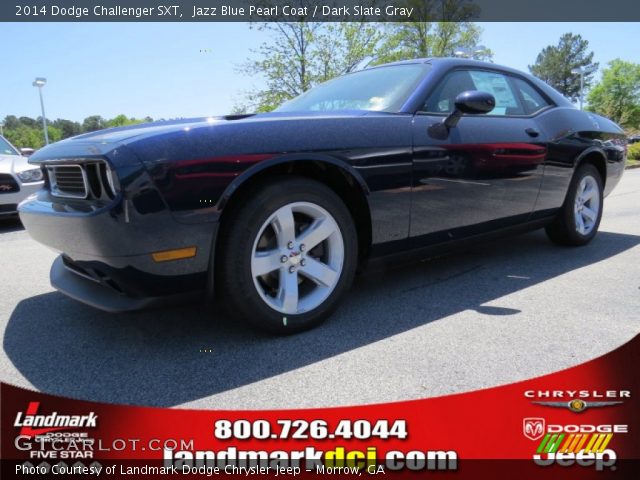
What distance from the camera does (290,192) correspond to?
86.6 inches

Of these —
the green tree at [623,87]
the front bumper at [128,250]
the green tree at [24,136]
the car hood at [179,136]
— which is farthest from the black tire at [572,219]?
the green tree at [24,136]

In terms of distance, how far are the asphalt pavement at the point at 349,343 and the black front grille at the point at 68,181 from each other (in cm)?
69

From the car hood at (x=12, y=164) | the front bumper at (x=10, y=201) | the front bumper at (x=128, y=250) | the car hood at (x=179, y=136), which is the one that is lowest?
the front bumper at (x=10, y=201)

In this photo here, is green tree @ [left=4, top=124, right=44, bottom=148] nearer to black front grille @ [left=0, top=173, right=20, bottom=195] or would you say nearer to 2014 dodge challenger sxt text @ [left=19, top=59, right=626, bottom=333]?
black front grille @ [left=0, top=173, right=20, bottom=195]

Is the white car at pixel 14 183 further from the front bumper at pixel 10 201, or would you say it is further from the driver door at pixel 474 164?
the driver door at pixel 474 164

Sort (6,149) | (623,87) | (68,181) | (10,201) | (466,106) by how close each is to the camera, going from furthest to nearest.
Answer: (623,87)
(6,149)
(10,201)
(466,106)
(68,181)

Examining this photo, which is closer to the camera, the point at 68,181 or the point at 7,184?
the point at 68,181

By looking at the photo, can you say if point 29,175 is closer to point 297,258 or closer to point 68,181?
point 68,181

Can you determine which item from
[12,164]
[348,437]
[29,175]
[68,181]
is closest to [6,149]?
[12,164]

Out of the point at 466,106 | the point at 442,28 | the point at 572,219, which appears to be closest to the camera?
the point at 466,106

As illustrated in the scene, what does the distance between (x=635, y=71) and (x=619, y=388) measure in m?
70.0

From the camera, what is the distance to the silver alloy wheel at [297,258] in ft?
7.23

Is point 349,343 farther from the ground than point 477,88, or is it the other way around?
point 477,88

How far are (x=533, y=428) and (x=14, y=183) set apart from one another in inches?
246
